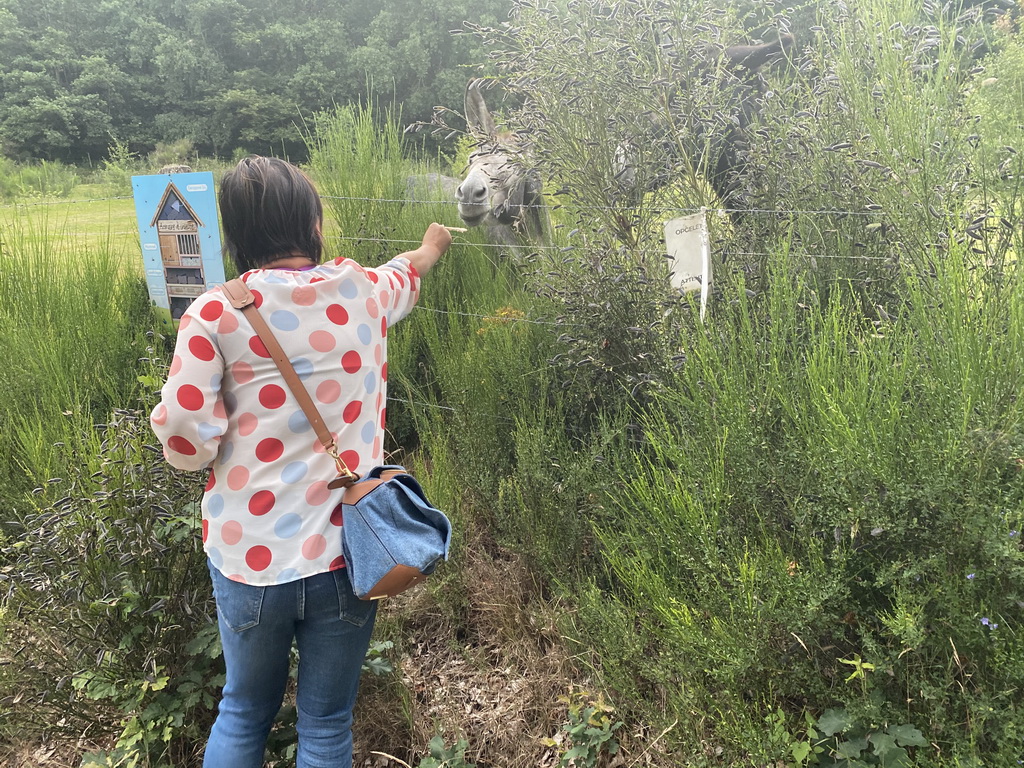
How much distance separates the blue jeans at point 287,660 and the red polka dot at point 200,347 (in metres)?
0.52

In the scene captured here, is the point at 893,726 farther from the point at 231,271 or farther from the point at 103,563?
the point at 231,271

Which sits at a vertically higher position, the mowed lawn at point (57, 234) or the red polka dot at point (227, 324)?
the mowed lawn at point (57, 234)

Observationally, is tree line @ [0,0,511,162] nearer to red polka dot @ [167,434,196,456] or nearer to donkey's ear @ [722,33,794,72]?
donkey's ear @ [722,33,794,72]

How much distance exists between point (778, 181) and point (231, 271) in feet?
12.5

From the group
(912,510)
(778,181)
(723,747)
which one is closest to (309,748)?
(723,747)

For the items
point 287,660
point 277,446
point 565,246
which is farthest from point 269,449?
point 565,246

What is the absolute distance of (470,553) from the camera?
2840mm

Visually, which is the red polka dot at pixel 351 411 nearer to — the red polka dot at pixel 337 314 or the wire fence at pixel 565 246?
the red polka dot at pixel 337 314

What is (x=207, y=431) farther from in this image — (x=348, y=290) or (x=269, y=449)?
(x=348, y=290)

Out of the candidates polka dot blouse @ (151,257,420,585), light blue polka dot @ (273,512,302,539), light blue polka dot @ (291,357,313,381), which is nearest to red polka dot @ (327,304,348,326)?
polka dot blouse @ (151,257,420,585)

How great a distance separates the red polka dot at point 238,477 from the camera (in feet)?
4.81

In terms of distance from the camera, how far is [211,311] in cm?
141

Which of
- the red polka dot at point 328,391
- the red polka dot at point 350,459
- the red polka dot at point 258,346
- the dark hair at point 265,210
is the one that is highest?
the dark hair at point 265,210

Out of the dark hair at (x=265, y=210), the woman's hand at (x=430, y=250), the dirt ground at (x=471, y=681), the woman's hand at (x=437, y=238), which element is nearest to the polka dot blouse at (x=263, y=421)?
the dark hair at (x=265, y=210)
